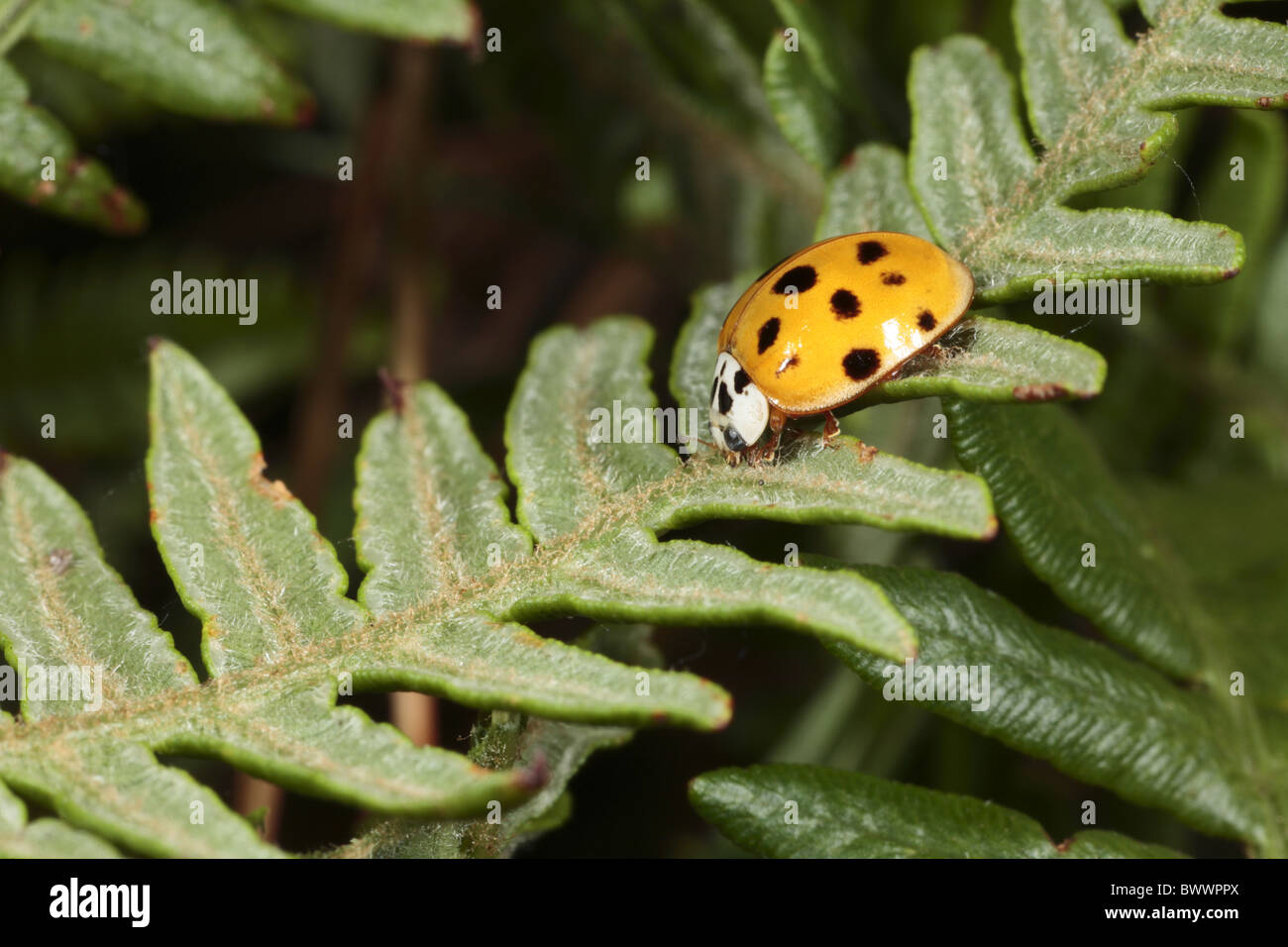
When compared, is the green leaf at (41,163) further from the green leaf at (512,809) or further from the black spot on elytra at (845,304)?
the black spot on elytra at (845,304)

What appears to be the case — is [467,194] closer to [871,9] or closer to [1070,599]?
[871,9]

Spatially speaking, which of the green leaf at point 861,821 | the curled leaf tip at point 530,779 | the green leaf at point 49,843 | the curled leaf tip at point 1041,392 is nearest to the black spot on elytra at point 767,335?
the curled leaf tip at point 1041,392

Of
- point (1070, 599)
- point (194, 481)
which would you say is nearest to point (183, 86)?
point (194, 481)

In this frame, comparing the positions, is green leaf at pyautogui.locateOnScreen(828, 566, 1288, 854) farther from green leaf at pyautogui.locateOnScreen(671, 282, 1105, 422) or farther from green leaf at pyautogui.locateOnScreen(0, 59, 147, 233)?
green leaf at pyautogui.locateOnScreen(0, 59, 147, 233)

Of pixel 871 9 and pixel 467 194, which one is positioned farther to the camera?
pixel 467 194

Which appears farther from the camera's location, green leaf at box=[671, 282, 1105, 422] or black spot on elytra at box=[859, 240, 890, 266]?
black spot on elytra at box=[859, 240, 890, 266]

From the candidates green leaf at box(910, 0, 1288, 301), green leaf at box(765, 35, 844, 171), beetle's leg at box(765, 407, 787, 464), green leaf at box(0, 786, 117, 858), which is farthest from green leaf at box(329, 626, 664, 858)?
green leaf at box(765, 35, 844, 171)

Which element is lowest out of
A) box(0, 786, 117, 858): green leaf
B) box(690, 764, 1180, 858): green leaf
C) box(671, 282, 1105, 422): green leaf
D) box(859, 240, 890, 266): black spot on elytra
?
box(690, 764, 1180, 858): green leaf
